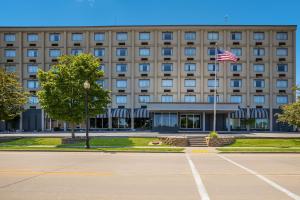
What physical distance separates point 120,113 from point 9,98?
29.0m

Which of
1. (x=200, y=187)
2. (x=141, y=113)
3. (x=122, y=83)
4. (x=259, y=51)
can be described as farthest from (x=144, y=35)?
(x=200, y=187)

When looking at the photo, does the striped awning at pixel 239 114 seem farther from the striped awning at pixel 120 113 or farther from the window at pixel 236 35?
the striped awning at pixel 120 113

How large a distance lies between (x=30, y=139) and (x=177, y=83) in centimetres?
3492

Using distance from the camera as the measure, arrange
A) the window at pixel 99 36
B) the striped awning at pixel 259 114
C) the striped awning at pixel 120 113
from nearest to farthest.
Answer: the striped awning at pixel 259 114, the striped awning at pixel 120 113, the window at pixel 99 36

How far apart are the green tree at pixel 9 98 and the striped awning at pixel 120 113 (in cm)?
2669

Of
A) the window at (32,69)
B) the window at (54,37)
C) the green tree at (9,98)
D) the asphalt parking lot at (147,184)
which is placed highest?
the window at (54,37)

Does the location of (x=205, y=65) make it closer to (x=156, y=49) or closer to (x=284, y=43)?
(x=156, y=49)

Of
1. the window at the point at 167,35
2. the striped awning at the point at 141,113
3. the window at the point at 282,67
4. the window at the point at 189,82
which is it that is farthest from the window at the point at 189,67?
the window at the point at 282,67

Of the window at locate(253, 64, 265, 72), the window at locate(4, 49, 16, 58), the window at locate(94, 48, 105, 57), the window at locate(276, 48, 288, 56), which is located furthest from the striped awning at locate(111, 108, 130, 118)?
the window at locate(276, 48, 288, 56)

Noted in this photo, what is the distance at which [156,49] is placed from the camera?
6850cm

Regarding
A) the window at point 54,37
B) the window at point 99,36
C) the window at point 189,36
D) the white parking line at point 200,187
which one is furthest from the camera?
the window at point 54,37

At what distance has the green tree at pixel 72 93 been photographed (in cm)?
3653

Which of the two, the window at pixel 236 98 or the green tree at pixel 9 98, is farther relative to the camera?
the window at pixel 236 98

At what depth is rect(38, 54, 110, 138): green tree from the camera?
120 ft
